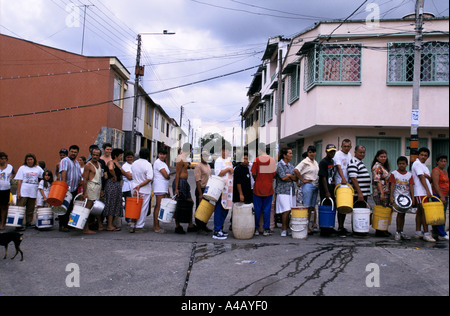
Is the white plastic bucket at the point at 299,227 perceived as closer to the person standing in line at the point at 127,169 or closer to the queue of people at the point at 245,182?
the queue of people at the point at 245,182

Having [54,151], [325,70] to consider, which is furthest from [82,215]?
[54,151]

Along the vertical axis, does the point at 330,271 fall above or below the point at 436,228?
below

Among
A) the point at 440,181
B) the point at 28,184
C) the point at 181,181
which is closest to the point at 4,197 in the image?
the point at 28,184

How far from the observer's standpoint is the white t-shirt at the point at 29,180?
311 inches

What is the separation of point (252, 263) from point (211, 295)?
1.37 m

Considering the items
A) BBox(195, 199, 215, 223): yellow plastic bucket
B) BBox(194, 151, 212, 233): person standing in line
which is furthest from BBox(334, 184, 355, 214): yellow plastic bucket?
BBox(194, 151, 212, 233): person standing in line

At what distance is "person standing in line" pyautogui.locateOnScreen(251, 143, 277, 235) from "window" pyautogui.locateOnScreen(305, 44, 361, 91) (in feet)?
27.1

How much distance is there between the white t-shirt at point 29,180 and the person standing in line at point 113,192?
1573 mm

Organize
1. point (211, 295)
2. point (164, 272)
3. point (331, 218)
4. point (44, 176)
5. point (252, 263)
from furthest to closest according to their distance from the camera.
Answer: point (44, 176) < point (331, 218) < point (252, 263) < point (164, 272) < point (211, 295)

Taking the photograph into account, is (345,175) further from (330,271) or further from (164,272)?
(164,272)

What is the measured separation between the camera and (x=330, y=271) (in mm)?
4996

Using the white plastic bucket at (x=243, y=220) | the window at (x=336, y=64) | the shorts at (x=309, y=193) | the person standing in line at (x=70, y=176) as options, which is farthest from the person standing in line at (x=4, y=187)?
the window at (x=336, y=64)

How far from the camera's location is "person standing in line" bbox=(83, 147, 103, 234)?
7.42m

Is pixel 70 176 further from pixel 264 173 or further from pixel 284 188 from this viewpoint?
pixel 284 188
